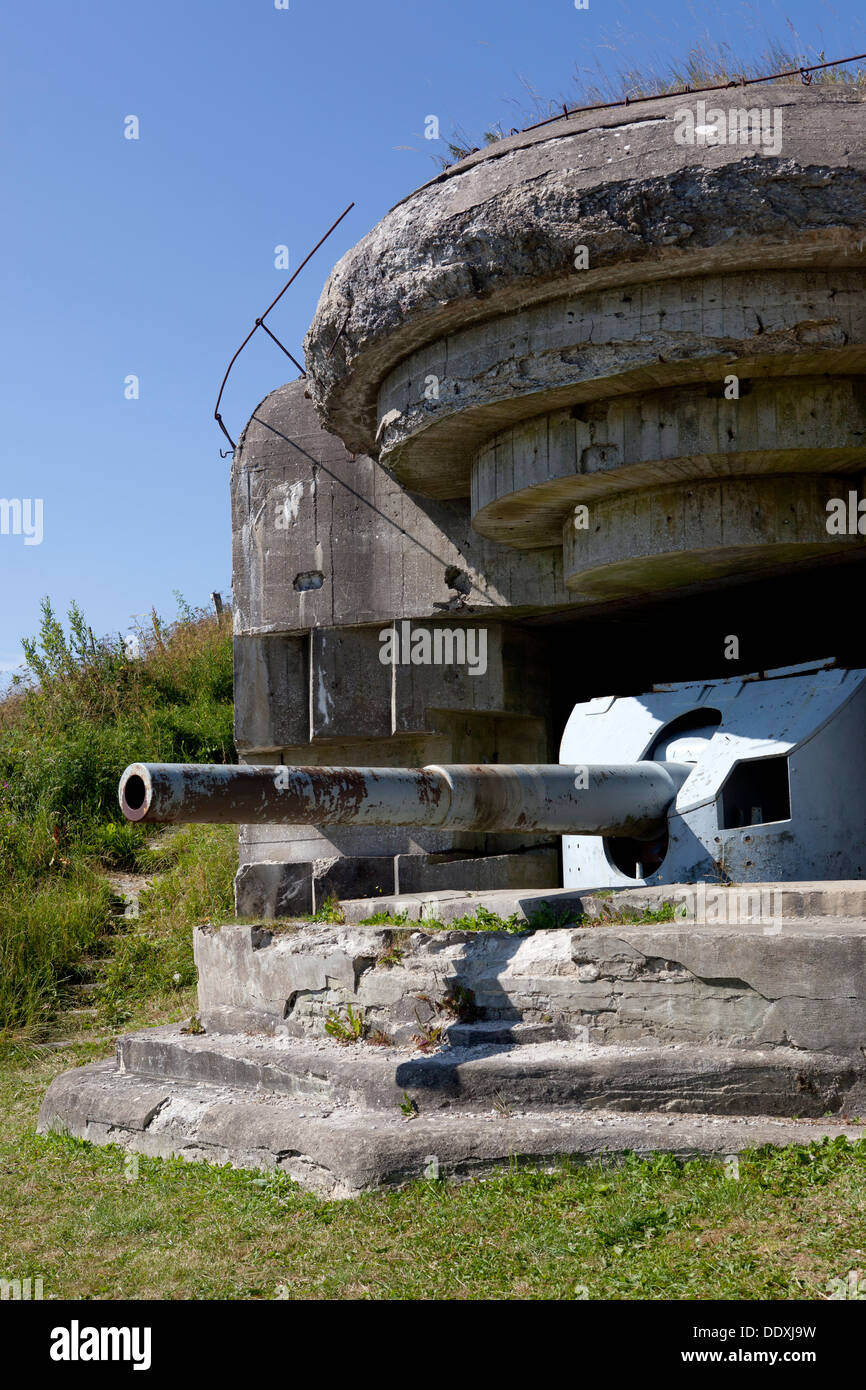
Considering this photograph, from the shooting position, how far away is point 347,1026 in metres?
5.21

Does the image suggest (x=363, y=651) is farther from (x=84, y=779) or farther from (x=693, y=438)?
(x=84, y=779)

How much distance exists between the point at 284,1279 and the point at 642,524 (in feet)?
12.7

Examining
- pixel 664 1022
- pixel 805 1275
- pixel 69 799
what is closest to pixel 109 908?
pixel 69 799

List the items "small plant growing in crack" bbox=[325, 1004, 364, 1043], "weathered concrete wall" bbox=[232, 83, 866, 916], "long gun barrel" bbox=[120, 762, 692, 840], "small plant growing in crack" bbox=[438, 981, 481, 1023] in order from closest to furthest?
"long gun barrel" bbox=[120, 762, 692, 840] → "small plant growing in crack" bbox=[438, 981, 481, 1023] → "small plant growing in crack" bbox=[325, 1004, 364, 1043] → "weathered concrete wall" bbox=[232, 83, 866, 916]

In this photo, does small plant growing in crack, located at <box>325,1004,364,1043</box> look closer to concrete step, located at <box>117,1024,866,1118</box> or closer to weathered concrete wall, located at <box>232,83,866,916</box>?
concrete step, located at <box>117,1024,866,1118</box>

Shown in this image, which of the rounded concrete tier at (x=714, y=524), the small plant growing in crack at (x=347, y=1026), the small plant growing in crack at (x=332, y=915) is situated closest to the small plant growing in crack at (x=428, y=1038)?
the small plant growing in crack at (x=347, y=1026)

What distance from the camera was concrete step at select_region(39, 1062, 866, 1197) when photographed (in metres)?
4.05

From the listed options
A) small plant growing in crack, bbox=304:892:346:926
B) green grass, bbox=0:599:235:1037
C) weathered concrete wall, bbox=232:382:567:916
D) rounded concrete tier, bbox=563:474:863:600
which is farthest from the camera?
green grass, bbox=0:599:235:1037

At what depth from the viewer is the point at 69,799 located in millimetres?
11227

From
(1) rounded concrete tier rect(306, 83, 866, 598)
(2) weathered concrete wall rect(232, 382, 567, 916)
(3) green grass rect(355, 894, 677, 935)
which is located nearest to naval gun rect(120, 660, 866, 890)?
(3) green grass rect(355, 894, 677, 935)

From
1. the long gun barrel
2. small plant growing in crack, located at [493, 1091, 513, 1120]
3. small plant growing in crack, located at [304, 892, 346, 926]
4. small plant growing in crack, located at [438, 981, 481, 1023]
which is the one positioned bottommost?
small plant growing in crack, located at [493, 1091, 513, 1120]

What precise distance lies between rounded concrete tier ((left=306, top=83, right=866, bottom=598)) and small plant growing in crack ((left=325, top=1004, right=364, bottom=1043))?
8.34 feet

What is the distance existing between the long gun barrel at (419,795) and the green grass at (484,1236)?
50.4 inches

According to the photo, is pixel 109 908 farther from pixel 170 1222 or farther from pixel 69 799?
pixel 170 1222
